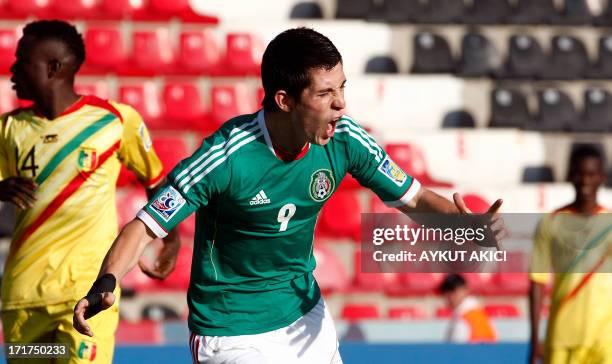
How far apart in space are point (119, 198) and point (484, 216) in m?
5.65

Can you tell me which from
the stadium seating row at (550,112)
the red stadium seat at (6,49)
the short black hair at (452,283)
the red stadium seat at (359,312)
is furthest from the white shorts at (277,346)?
the stadium seating row at (550,112)

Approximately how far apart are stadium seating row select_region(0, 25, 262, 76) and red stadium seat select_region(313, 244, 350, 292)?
2080 mm

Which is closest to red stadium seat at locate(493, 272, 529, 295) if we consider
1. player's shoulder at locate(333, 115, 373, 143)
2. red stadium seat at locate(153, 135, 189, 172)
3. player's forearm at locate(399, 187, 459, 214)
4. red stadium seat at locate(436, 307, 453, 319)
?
red stadium seat at locate(436, 307, 453, 319)

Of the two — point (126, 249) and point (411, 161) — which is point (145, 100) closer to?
point (411, 161)

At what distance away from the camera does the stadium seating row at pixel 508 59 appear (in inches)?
413

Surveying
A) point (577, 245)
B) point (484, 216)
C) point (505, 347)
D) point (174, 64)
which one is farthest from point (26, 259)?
point (174, 64)

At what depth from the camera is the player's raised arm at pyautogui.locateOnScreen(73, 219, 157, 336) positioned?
127 inches

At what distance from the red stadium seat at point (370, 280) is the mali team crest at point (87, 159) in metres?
4.41

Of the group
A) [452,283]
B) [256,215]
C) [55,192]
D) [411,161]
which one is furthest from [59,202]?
[411,161]

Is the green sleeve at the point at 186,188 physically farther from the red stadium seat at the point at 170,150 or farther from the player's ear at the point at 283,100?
the red stadium seat at the point at 170,150

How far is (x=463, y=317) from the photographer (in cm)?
796

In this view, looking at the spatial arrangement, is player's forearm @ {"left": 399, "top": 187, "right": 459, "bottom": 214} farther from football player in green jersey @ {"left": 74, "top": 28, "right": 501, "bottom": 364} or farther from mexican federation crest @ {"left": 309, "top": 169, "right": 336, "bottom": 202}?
mexican federation crest @ {"left": 309, "top": 169, "right": 336, "bottom": 202}

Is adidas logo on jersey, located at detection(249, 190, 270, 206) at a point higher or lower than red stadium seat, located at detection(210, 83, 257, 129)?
higher

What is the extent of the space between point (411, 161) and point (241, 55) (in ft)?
6.09
